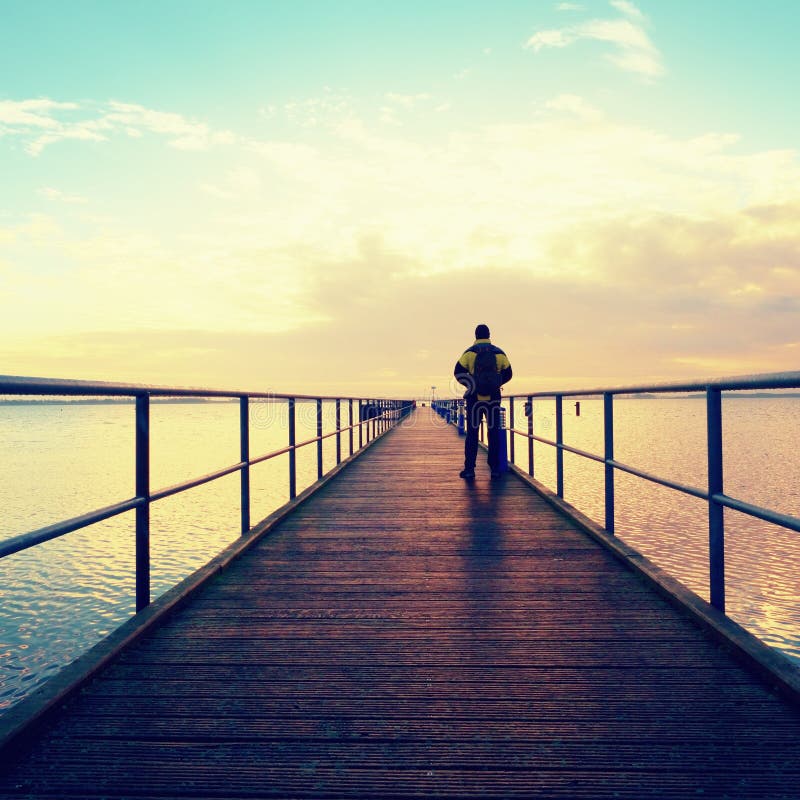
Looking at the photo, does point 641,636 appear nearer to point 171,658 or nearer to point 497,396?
point 171,658

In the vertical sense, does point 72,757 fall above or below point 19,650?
above

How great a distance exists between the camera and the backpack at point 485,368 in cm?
762

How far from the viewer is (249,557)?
4.45 meters

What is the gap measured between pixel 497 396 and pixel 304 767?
20.4 ft

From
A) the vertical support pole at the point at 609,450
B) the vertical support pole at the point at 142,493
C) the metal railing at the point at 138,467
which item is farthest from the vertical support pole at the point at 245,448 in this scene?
the vertical support pole at the point at 609,450

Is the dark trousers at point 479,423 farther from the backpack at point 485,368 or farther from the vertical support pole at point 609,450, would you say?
the vertical support pole at point 609,450

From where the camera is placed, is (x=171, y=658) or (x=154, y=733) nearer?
(x=154, y=733)

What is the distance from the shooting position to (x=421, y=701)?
91.1 inches

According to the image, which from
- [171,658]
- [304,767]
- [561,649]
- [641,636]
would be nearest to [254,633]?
[171,658]

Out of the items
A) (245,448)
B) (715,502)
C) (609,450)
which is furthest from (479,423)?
(715,502)

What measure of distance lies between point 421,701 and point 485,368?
18.4 feet

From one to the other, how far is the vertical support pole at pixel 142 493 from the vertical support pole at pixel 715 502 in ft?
8.95

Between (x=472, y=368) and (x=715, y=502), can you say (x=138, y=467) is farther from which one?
(x=472, y=368)

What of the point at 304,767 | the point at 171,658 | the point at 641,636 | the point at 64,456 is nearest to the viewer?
the point at 304,767
